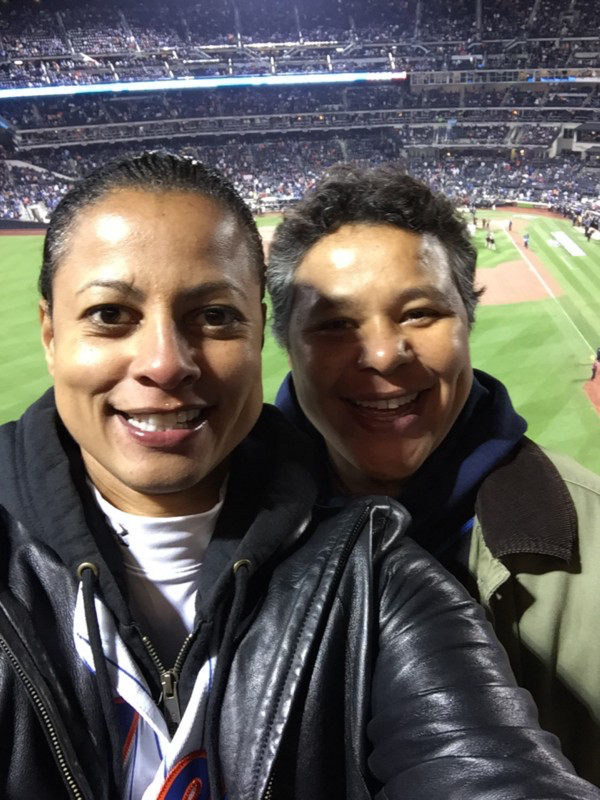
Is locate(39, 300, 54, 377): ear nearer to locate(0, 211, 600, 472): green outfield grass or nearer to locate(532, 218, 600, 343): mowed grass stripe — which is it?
locate(0, 211, 600, 472): green outfield grass

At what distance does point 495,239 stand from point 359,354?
16556 mm

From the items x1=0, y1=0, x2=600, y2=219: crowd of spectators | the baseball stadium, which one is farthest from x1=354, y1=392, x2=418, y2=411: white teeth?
x1=0, y1=0, x2=600, y2=219: crowd of spectators

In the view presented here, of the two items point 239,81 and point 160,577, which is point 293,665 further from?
point 239,81

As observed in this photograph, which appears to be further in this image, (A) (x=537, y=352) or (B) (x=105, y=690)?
(A) (x=537, y=352)

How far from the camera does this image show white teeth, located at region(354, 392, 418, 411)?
1862mm

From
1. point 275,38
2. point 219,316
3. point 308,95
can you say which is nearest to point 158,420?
point 219,316

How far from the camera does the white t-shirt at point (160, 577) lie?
123 centimetres

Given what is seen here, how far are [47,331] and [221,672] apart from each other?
2.61ft

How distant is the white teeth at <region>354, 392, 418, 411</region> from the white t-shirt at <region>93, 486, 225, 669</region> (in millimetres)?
826

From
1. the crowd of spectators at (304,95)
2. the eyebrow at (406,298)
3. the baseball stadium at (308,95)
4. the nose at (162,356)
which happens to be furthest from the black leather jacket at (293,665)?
the crowd of spectators at (304,95)

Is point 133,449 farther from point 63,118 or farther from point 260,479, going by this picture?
point 63,118

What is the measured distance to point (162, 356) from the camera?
3.51 ft

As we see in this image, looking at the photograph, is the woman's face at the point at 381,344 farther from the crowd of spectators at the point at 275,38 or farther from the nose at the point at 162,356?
the crowd of spectators at the point at 275,38

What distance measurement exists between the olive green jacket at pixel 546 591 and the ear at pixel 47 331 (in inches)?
48.1
